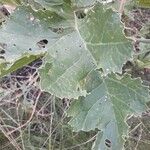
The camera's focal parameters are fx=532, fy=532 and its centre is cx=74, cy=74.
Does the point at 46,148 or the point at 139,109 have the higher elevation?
the point at 139,109

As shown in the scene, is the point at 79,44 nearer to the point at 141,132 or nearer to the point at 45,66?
the point at 45,66

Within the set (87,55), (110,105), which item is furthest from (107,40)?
(110,105)

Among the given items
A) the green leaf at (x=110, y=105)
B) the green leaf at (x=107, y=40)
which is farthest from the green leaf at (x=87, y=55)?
the green leaf at (x=110, y=105)

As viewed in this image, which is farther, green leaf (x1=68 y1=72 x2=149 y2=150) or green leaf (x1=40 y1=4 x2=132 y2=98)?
green leaf (x1=68 y1=72 x2=149 y2=150)

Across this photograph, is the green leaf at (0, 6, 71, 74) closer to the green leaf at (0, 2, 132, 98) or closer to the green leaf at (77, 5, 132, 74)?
the green leaf at (0, 2, 132, 98)

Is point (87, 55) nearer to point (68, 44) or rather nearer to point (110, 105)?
point (68, 44)

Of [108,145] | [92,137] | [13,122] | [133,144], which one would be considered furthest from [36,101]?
[108,145]

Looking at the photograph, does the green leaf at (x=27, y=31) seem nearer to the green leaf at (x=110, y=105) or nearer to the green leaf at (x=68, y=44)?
the green leaf at (x=68, y=44)

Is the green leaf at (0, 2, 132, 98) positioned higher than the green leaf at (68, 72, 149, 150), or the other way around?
the green leaf at (0, 2, 132, 98)

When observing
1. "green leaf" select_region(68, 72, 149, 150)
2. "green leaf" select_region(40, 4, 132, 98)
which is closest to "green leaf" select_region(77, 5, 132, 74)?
"green leaf" select_region(40, 4, 132, 98)
